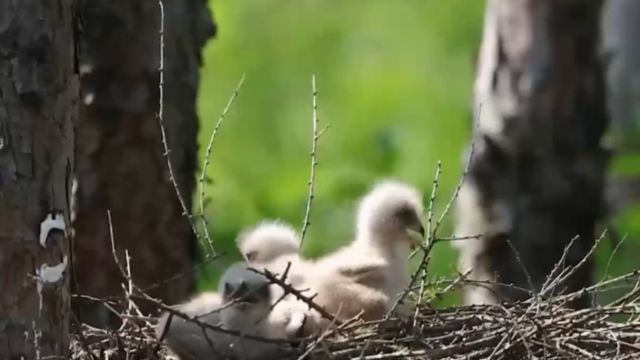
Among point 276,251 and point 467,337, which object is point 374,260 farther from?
point 467,337

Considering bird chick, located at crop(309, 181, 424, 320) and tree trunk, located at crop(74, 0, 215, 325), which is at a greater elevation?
tree trunk, located at crop(74, 0, 215, 325)

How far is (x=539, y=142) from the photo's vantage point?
8.26m

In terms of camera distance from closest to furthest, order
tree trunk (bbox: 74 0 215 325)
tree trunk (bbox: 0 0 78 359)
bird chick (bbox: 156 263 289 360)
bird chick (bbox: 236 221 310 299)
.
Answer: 1. tree trunk (bbox: 0 0 78 359)
2. bird chick (bbox: 156 263 289 360)
3. bird chick (bbox: 236 221 310 299)
4. tree trunk (bbox: 74 0 215 325)

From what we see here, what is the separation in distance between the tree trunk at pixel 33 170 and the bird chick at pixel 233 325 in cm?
51

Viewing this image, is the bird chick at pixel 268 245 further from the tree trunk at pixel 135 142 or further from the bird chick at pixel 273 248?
the tree trunk at pixel 135 142

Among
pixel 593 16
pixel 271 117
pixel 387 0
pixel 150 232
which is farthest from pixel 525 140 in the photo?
pixel 387 0

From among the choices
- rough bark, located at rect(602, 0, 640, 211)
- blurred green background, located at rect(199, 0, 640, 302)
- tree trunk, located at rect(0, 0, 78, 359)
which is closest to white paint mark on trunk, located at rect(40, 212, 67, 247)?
tree trunk, located at rect(0, 0, 78, 359)

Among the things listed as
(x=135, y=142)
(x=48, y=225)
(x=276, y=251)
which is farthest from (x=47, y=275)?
(x=135, y=142)

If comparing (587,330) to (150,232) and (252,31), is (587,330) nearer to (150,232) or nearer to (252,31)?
(150,232)

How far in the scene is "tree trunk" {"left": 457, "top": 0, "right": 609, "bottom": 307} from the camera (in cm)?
823

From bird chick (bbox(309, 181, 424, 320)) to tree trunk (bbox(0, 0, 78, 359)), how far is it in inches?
46.9

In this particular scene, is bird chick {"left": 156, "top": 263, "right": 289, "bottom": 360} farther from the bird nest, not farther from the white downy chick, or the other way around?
the white downy chick

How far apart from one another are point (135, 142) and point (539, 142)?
2.45 metres

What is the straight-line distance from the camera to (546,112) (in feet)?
27.0
